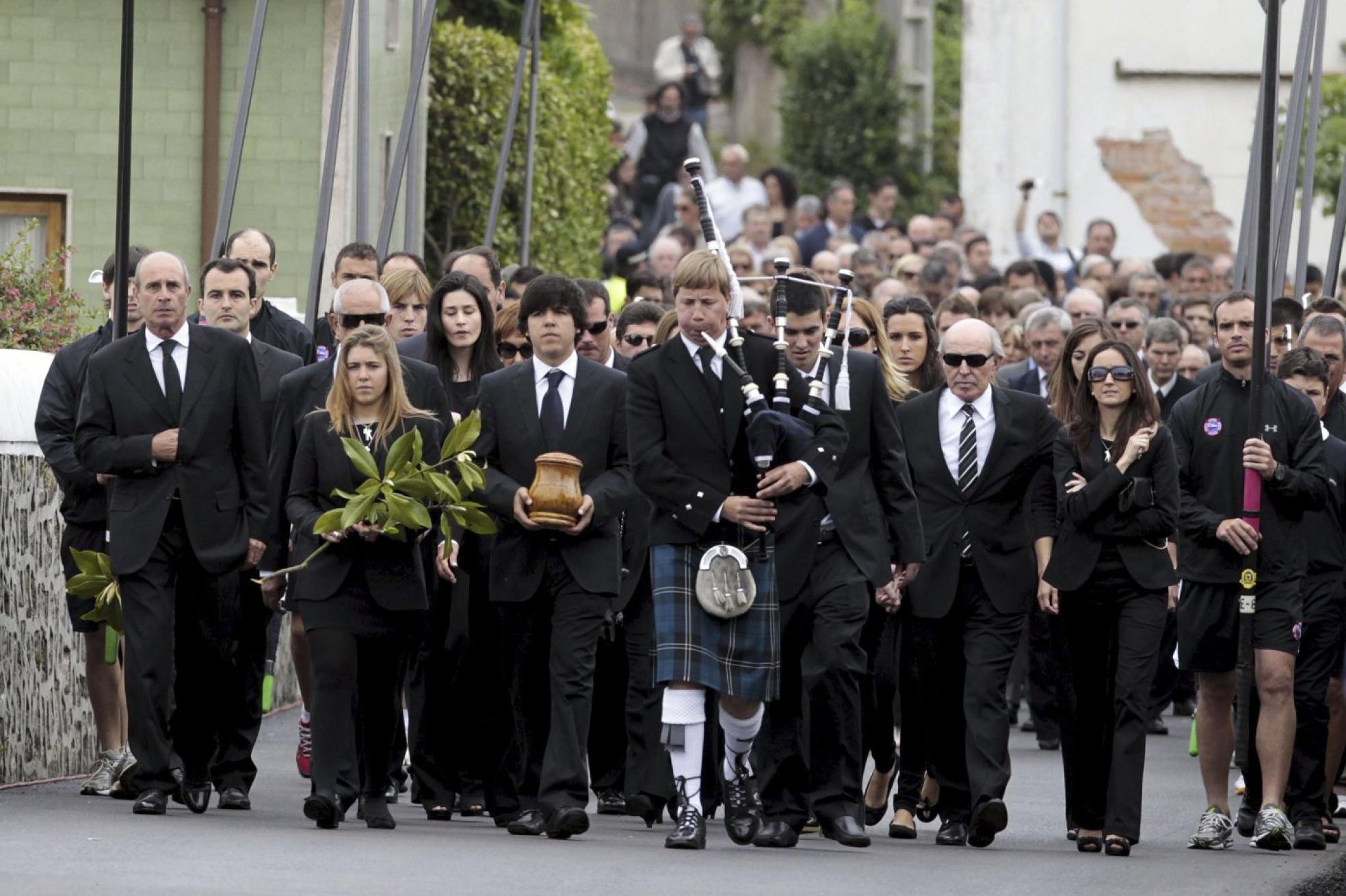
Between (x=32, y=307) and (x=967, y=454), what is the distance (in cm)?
540

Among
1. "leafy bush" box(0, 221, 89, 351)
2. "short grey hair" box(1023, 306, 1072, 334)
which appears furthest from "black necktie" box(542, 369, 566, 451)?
"short grey hair" box(1023, 306, 1072, 334)

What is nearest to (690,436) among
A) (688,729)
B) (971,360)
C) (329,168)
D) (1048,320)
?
(688,729)

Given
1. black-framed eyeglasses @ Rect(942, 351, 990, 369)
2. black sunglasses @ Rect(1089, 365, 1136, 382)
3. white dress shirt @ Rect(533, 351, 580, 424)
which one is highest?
black-framed eyeglasses @ Rect(942, 351, 990, 369)

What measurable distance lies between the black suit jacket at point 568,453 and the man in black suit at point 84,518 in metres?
1.65

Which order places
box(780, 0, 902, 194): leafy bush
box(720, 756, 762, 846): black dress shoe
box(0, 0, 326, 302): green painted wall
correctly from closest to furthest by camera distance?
box(720, 756, 762, 846): black dress shoe → box(0, 0, 326, 302): green painted wall → box(780, 0, 902, 194): leafy bush

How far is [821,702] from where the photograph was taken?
11438 mm

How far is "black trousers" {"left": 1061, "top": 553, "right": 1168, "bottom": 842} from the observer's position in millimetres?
11539

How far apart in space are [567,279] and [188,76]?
31.4ft

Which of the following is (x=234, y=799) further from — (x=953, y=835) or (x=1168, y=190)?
(x=1168, y=190)

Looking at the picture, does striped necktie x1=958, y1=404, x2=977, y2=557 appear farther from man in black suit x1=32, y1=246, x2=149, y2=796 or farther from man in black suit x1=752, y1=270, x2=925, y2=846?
man in black suit x1=32, y1=246, x2=149, y2=796

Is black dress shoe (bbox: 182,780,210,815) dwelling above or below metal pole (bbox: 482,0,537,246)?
below

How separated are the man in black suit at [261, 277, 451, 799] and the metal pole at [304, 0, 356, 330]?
3370 mm

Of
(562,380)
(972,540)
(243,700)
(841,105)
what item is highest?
(841,105)

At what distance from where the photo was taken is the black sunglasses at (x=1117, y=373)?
1181 cm
